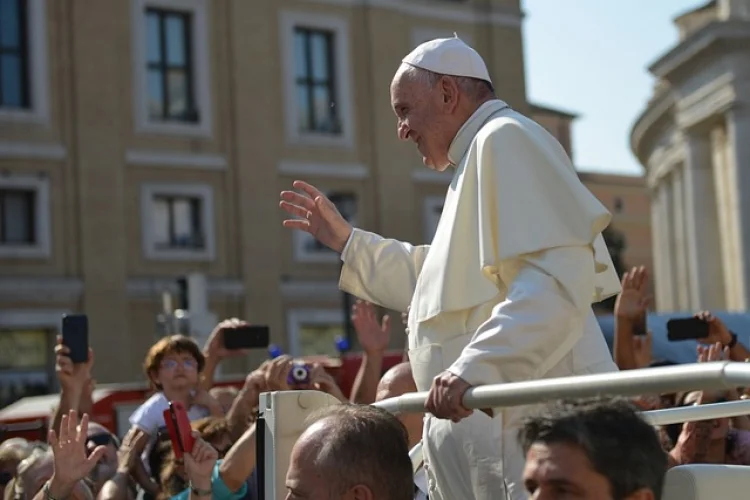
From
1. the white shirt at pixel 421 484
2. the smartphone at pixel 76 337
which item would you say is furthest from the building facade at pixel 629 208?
the white shirt at pixel 421 484

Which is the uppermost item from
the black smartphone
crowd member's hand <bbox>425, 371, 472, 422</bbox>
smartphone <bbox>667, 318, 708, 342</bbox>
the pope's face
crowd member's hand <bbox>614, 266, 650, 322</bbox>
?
the pope's face

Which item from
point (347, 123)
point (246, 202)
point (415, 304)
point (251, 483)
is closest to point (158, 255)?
point (246, 202)

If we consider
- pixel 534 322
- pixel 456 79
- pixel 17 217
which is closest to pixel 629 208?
pixel 17 217

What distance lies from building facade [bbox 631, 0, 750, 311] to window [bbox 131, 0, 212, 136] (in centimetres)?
1481

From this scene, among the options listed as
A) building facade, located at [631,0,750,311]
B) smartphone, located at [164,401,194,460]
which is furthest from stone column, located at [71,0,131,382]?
smartphone, located at [164,401,194,460]

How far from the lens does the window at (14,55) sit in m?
30.0

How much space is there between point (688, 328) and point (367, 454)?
15.5 ft

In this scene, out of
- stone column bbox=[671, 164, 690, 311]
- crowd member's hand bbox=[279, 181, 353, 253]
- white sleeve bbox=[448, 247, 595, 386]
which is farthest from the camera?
stone column bbox=[671, 164, 690, 311]

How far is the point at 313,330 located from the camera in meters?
33.7

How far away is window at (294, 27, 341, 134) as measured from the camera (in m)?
34.0

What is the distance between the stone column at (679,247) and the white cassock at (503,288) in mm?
44289

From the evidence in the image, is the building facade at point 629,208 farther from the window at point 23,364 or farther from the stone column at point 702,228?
the window at point 23,364

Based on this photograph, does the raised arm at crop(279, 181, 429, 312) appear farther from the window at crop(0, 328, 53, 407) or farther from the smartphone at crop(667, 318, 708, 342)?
the window at crop(0, 328, 53, 407)

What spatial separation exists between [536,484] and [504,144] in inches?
48.9
